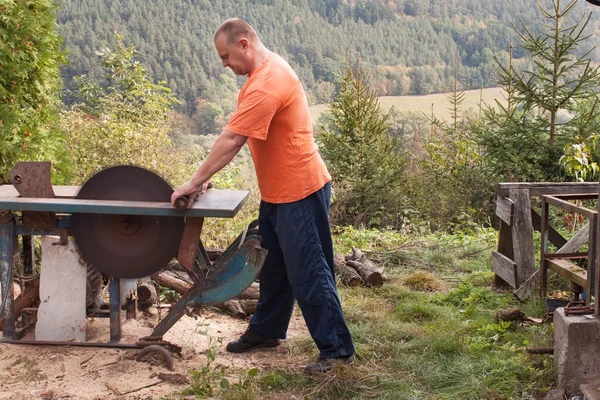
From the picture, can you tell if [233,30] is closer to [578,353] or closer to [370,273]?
[578,353]

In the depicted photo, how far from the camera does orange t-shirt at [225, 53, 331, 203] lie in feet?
13.0

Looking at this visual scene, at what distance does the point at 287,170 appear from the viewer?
418 cm

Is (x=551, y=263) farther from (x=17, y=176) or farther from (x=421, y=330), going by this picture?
(x=17, y=176)

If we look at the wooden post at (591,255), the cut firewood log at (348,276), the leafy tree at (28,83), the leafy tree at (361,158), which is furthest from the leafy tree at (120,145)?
the wooden post at (591,255)

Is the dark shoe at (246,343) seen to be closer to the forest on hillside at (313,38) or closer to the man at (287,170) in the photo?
the man at (287,170)

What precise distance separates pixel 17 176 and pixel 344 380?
7.92ft

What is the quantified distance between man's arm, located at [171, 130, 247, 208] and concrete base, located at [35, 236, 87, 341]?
1175 mm

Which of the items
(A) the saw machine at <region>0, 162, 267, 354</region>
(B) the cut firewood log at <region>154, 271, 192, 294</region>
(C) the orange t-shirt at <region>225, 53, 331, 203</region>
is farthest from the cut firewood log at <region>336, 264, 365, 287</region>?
(C) the orange t-shirt at <region>225, 53, 331, 203</region>

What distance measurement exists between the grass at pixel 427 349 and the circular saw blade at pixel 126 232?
96cm

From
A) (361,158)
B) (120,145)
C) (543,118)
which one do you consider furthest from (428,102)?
(120,145)

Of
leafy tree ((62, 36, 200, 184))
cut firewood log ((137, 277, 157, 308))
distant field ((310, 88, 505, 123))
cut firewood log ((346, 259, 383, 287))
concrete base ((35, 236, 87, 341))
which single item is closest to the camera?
concrete base ((35, 236, 87, 341))

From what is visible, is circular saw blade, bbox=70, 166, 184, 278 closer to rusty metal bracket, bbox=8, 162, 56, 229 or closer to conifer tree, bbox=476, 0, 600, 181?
rusty metal bracket, bbox=8, 162, 56, 229

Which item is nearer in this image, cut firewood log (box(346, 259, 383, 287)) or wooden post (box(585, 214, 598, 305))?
wooden post (box(585, 214, 598, 305))

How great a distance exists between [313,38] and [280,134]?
35.4 meters
